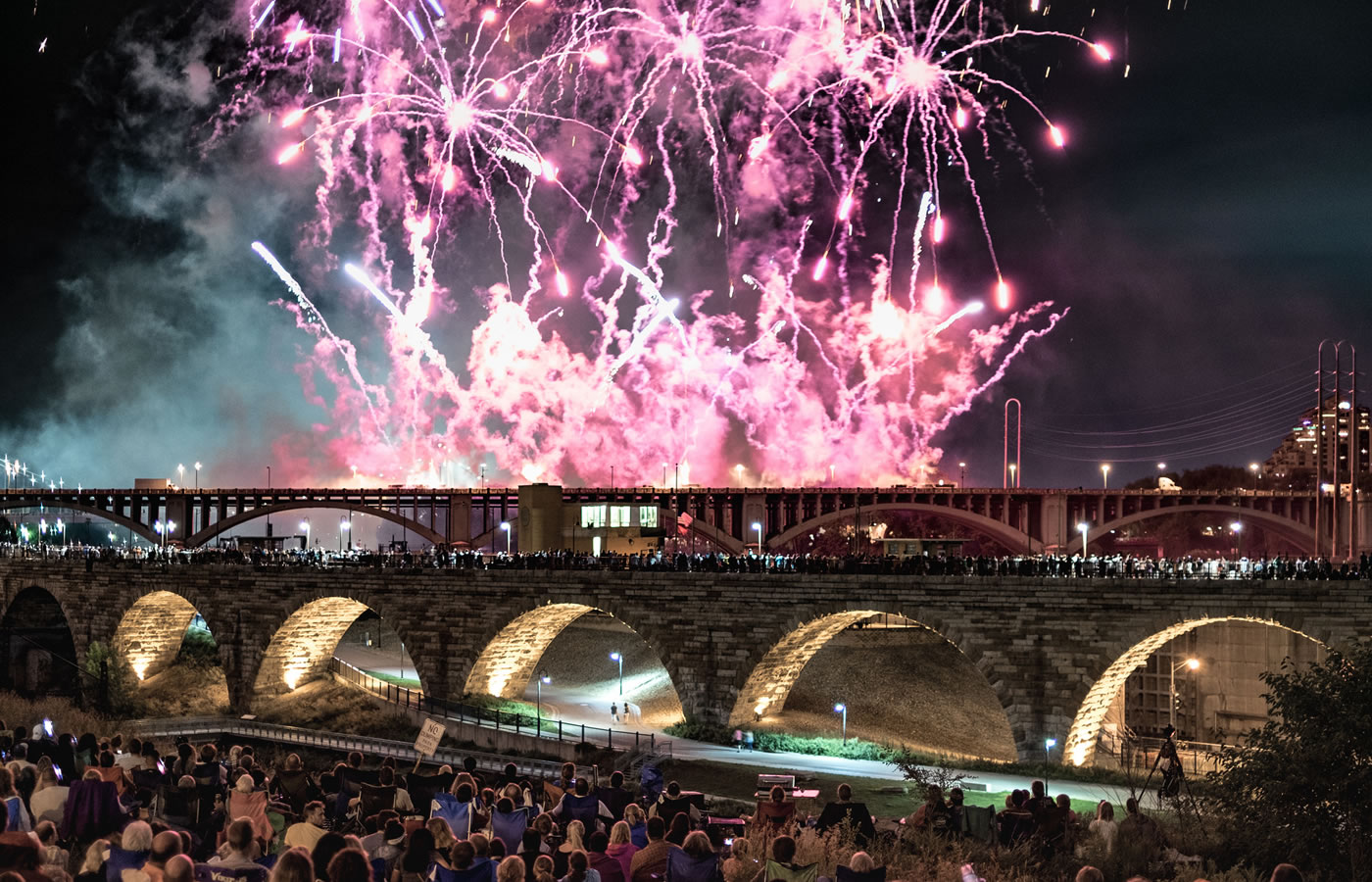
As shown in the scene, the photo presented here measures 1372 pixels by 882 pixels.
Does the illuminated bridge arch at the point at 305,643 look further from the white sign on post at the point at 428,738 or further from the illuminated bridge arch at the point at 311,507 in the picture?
the illuminated bridge arch at the point at 311,507

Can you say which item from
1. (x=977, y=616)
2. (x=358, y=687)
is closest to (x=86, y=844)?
(x=977, y=616)

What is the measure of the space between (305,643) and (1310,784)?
38065 millimetres

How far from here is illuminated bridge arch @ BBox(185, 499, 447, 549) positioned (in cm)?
8581

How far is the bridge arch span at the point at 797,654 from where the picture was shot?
3488 cm

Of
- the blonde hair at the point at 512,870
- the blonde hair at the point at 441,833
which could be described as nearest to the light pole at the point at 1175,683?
the blonde hair at the point at 441,833

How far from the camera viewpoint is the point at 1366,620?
30.7 metres

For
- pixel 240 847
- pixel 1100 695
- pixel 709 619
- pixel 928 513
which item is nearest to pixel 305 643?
pixel 709 619

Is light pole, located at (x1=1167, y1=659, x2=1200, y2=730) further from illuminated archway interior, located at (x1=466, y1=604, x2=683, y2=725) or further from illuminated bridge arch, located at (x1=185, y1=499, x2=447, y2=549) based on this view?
illuminated bridge arch, located at (x1=185, y1=499, x2=447, y2=549)

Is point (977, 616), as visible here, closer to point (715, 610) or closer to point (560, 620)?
point (715, 610)

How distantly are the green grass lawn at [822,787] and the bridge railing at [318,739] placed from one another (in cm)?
350

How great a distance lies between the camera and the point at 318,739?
4062 centimetres

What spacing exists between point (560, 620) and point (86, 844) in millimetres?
31776

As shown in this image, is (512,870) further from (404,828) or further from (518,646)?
(518,646)

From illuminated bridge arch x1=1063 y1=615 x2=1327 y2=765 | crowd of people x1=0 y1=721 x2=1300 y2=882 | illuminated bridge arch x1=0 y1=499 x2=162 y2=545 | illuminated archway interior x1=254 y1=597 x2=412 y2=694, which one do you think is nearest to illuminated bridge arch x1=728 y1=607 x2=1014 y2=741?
illuminated bridge arch x1=1063 y1=615 x2=1327 y2=765
